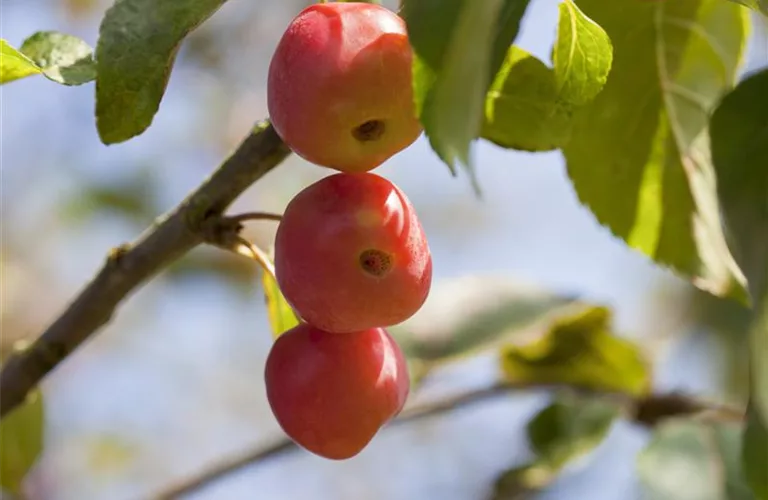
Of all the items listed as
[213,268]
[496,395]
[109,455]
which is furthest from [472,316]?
[109,455]

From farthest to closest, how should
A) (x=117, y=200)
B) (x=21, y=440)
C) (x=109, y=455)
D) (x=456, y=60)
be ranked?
(x=109, y=455), (x=117, y=200), (x=21, y=440), (x=456, y=60)

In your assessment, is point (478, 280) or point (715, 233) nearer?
point (715, 233)

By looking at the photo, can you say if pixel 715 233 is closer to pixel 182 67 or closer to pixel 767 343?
pixel 767 343

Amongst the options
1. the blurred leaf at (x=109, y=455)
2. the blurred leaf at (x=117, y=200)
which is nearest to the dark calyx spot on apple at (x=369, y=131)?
the blurred leaf at (x=117, y=200)

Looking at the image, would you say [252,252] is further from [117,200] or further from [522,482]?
[117,200]

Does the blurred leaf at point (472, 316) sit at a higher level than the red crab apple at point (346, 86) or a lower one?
lower

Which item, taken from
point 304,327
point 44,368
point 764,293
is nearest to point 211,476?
point 44,368

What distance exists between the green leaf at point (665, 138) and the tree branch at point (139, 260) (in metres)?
0.27

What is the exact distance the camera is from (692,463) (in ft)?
3.46

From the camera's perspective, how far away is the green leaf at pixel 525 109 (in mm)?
563

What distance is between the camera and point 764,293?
→ 532mm

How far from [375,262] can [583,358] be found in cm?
79

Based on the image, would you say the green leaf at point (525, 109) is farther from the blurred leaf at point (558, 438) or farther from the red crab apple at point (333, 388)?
the blurred leaf at point (558, 438)

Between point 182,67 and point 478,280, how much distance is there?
170 centimetres
